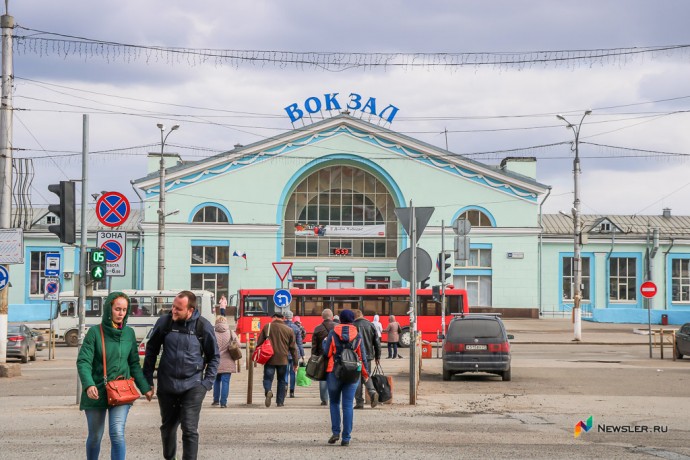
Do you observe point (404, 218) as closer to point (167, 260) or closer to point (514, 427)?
point (514, 427)

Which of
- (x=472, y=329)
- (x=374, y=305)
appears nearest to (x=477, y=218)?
(x=374, y=305)

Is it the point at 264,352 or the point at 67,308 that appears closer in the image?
the point at 264,352

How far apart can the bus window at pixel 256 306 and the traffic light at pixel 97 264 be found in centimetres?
2754

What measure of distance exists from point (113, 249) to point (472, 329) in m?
9.14

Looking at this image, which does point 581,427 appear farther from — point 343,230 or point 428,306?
point 343,230

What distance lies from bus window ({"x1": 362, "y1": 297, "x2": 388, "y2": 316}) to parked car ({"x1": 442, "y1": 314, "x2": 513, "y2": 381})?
21.2 m

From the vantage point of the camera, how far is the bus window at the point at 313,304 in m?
45.0

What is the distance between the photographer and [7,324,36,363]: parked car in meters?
30.2

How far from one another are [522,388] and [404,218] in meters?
6.09

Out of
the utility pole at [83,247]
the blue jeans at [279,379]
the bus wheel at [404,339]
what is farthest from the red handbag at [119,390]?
the bus wheel at [404,339]

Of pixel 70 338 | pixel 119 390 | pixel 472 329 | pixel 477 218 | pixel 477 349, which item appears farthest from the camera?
pixel 477 218

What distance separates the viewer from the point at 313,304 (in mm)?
45125

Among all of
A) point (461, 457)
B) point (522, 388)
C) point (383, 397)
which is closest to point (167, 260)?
point (522, 388)

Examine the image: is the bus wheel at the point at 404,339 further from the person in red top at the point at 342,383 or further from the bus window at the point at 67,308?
the person in red top at the point at 342,383
